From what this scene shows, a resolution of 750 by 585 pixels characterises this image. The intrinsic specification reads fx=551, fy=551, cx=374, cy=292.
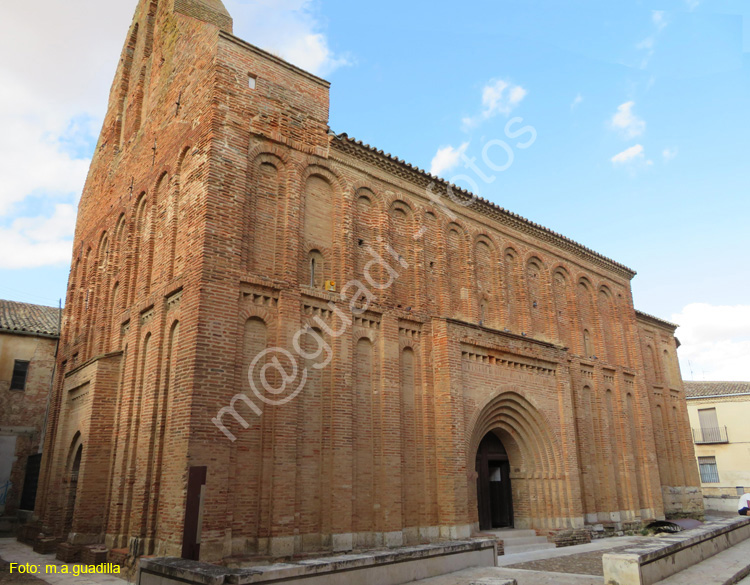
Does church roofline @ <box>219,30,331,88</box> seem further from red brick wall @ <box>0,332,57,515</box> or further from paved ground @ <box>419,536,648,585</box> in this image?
red brick wall @ <box>0,332,57,515</box>

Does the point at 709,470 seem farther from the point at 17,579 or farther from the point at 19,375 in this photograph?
the point at 19,375

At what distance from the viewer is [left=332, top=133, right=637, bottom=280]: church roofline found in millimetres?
13945

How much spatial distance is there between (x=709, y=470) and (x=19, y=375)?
37.7 meters

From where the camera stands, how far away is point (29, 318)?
76.7ft

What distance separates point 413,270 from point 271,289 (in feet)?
15.0

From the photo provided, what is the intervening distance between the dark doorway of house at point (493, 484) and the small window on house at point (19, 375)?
1772 centimetres

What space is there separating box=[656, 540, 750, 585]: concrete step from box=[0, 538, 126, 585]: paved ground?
9411 millimetres

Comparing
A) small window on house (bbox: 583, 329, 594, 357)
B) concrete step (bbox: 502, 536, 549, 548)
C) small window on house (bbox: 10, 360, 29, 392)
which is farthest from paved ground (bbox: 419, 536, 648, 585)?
small window on house (bbox: 10, 360, 29, 392)

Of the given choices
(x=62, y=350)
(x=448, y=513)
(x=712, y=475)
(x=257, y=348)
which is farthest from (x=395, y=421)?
(x=712, y=475)

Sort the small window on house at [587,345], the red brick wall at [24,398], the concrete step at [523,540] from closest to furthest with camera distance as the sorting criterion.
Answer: the concrete step at [523,540], the small window on house at [587,345], the red brick wall at [24,398]

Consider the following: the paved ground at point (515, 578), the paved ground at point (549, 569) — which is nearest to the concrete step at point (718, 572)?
the paved ground at point (515, 578)

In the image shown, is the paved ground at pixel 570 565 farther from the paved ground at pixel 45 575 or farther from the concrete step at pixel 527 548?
the paved ground at pixel 45 575

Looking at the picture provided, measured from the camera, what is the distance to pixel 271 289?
37.0 feet

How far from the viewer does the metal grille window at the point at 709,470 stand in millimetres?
33812
